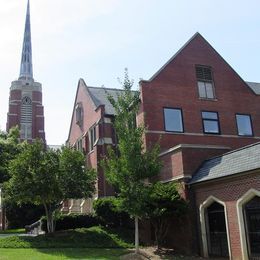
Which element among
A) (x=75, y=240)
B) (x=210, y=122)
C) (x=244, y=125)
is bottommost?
(x=75, y=240)

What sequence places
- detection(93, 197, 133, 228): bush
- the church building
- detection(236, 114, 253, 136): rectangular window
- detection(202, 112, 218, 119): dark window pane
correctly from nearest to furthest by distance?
detection(93, 197, 133, 228): bush → detection(202, 112, 218, 119): dark window pane → detection(236, 114, 253, 136): rectangular window → the church building

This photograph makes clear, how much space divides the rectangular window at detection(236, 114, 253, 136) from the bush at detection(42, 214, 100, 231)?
39.8 ft

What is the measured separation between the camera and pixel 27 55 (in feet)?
277

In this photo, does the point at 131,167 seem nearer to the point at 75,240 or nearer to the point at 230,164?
the point at 230,164

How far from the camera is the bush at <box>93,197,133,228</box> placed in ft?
83.1

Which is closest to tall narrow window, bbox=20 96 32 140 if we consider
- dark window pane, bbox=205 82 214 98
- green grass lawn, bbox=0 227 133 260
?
dark window pane, bbox=205 82 214 98

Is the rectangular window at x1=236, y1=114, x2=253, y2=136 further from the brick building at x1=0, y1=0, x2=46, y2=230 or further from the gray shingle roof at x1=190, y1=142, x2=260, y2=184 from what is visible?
the brick building at x1=0, y1=0, x2=46, y2=230

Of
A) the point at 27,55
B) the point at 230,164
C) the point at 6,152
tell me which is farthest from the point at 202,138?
the point at 27,55

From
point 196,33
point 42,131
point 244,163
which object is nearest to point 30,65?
point 42,131

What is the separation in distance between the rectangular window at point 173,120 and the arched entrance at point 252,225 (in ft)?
35.0

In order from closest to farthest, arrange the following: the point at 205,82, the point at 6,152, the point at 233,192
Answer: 1. the point at 233,192
2. the point at 205,82
3. the point at 6,152

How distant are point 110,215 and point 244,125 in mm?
11992

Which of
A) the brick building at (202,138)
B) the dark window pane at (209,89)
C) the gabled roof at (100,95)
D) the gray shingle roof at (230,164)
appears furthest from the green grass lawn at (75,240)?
the dark window pane at (209,89)

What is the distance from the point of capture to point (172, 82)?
91.8 ft
